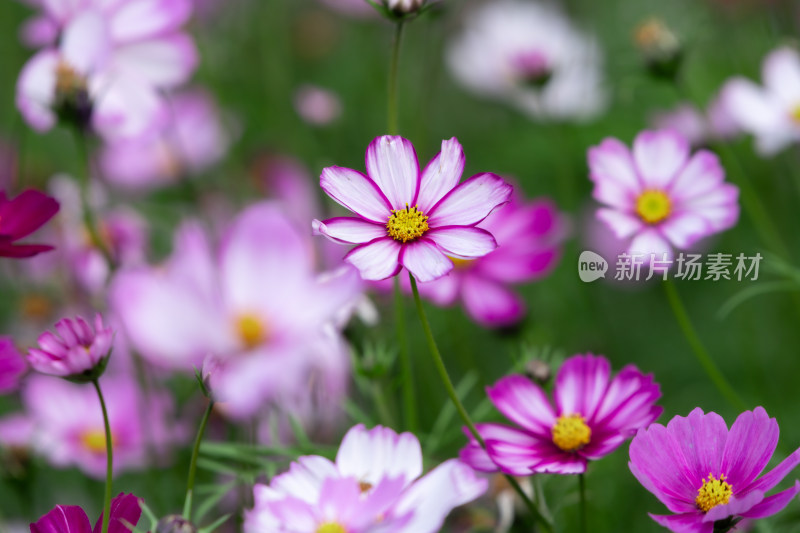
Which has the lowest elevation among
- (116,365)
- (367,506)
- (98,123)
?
(116,365)

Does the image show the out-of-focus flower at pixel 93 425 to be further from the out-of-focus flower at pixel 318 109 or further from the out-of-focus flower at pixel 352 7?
the out-of-focus flower at pixel 352 7

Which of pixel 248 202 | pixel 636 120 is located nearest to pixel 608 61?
pixel 636 120

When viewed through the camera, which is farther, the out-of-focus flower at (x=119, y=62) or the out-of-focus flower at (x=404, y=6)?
the out-of-focus flower at (x=119, y=62)

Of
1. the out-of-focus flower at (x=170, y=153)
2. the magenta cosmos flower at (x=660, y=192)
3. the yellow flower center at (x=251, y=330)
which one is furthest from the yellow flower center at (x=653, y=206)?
the out-of-focus flower at (x=170, y=153)

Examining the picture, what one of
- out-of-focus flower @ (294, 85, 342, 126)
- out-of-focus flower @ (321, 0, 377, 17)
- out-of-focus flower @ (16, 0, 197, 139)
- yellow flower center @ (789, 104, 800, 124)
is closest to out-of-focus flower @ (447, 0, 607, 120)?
out-of-focus flower @ (321, 0, 377, 17)

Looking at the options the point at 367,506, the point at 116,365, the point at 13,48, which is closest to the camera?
the point at 367,506

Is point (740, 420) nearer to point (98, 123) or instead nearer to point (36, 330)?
→ point (98, 123)
